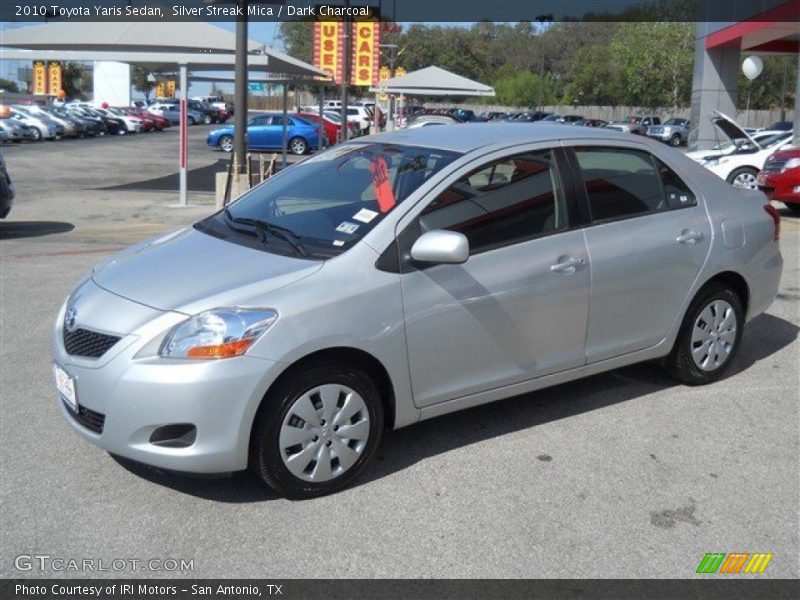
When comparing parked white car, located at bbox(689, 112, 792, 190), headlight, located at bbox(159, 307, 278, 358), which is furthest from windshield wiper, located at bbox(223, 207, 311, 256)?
parked white car, located at bbox(689, 112, 792, 190)

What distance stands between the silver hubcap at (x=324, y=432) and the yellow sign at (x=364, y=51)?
27156 millimetres

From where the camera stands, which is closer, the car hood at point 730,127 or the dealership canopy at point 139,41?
the car hood at point 730,127

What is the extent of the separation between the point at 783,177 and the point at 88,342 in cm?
1269

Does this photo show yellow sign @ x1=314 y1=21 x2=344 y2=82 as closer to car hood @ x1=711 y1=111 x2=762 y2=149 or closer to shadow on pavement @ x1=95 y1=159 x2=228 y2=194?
shadow on pavement @ x1=95 y1=159 x2=228 y2=194

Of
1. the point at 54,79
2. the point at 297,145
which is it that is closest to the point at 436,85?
the point at 297,145

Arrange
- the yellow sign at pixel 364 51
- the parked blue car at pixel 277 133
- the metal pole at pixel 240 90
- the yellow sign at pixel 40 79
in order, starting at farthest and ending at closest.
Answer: the yellow sign at pixel 40 79 → the parked blue car at pixel 277 133 → the yellow sign at pixel 364 51 → the metal pole at pixel 240 90

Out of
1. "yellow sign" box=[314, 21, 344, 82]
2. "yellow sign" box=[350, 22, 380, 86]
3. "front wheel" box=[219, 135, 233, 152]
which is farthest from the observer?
"front wheel" box=[219, 135, 233, 152]

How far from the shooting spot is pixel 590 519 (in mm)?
4086

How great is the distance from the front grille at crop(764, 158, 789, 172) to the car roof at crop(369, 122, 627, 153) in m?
9.98

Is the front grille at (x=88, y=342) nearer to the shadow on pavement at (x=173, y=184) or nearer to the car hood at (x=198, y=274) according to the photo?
the car hood at (x=198, y=274)

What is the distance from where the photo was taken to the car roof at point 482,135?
500cm

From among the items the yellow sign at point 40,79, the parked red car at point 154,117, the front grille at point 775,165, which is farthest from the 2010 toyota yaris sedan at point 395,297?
the yellow sign at point 40,79

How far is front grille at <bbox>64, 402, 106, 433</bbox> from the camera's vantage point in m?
4.06
